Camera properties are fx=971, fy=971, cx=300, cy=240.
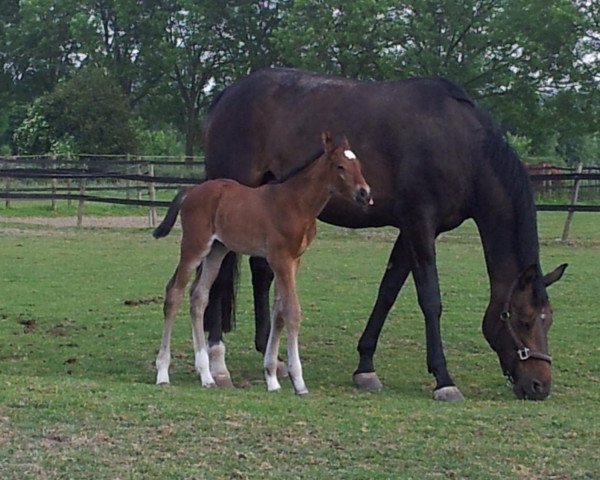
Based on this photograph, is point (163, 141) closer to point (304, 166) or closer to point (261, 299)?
point (261, 299)

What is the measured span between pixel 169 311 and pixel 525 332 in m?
2.44

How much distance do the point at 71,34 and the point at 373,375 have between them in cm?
4251

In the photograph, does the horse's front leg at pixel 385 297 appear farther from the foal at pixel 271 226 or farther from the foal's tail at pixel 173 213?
the foal's tail at pixel 173 213

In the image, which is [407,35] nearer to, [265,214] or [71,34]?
[71,34]

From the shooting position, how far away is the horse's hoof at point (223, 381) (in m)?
6.69

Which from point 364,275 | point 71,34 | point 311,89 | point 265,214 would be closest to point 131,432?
point 265,214

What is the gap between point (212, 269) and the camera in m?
6.88

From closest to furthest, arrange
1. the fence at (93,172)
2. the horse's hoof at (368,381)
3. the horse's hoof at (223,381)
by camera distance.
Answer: the horse's hoof at (223,381) → the horse's hoof at (368,381) → the fence at (93,172)

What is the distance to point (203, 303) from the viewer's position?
681cm

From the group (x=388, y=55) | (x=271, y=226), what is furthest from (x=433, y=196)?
(x=388, y=55)

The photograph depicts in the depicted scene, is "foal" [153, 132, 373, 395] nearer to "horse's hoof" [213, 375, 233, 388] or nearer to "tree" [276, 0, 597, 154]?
"horse's hoof" [213, 375, 233, 388]

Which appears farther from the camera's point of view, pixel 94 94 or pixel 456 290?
pixel 94 94

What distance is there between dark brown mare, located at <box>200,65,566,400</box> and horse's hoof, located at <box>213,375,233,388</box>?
0.43 metres

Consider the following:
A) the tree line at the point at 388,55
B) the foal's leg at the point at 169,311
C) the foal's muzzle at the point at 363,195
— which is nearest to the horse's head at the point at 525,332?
the foal's muzzle at the point at 363,195
